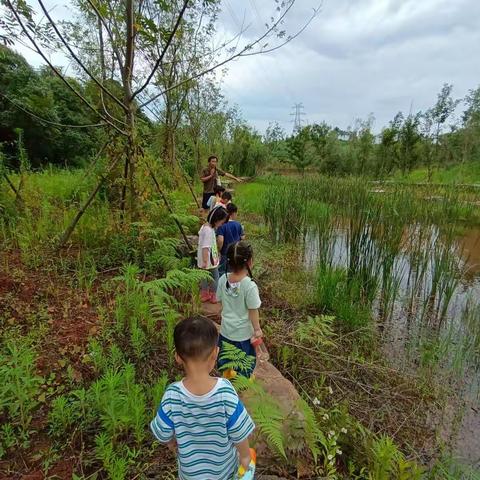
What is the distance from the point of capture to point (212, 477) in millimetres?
1345

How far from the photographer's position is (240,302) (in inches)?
92.4

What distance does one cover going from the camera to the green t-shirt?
7.55 feet

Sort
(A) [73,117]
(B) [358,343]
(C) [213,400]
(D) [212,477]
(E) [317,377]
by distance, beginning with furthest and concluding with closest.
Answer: (A) [73,117] < (B) [358,343] < (E) [317,377] < (D) [212,477] < (C) [213,400]

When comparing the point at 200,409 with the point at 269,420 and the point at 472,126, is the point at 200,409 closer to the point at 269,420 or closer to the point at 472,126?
the point at 269,420

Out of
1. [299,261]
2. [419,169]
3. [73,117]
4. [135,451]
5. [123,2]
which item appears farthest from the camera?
[419,169]

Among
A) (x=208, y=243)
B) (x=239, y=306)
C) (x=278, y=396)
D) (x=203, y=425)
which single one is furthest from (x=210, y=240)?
(x=203, y=425)

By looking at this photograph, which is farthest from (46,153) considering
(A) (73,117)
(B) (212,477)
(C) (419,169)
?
(C) (419,169)

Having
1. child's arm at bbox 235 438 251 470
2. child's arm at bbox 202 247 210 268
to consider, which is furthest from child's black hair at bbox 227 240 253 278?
child's arm at bbox 202 247 210 268

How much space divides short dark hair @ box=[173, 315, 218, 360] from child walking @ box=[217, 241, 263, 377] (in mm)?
1046

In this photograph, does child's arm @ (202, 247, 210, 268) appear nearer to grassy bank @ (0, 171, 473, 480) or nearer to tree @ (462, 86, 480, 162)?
grassy bank @ (0, 171, 473, 480)

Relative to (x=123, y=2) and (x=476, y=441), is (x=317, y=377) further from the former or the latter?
(x=123, y=2)

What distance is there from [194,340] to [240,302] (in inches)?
44.5

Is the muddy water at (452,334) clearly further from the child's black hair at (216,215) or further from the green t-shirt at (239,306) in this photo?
the child's black hair at (216,215)

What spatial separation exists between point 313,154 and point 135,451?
20960 mm
